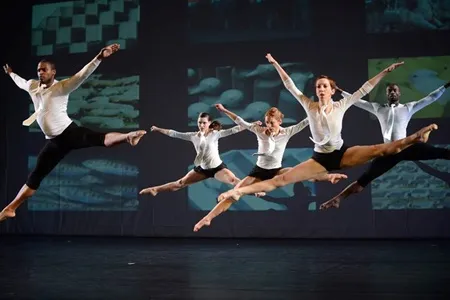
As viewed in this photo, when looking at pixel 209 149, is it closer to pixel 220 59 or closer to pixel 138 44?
pixel 220 59

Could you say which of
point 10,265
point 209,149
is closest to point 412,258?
point 209,149

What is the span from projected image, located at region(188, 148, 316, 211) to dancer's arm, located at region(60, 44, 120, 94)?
3802 mm

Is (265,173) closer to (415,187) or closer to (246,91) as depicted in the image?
(246,91)

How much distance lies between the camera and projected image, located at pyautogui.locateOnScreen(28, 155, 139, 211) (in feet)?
27.7

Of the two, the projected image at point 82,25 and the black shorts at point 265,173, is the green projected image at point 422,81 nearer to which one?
the black shorts at point 265,173

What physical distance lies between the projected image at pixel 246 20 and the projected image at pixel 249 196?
183 centimetres

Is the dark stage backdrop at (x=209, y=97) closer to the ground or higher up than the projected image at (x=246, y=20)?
closer to the ground

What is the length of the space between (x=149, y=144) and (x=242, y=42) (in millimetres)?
2218

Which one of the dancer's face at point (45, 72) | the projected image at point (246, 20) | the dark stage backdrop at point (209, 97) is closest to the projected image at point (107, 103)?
the dark stage backdrop at point (209, 97)

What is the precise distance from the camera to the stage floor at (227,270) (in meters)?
3.70

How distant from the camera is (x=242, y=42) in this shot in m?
8.24

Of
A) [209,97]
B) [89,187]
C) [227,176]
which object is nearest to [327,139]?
[227,176]

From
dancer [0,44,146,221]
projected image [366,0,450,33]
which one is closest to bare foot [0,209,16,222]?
dancer [0,44,146,221]

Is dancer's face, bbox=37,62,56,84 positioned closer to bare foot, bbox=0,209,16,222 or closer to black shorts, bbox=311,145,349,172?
bare foot, bbox=0,209,16,222
